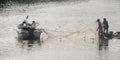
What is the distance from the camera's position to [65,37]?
48.1 meters

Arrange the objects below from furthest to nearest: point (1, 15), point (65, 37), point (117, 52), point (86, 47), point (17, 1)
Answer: point (17, 1), point (1, 15), point (65, 37), point (86, 47), point (117, 52)

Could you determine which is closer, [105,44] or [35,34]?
[105,44]

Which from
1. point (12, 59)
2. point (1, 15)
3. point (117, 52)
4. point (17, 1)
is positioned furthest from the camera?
point (17, 1)

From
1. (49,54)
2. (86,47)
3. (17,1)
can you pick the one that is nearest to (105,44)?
(86,47)

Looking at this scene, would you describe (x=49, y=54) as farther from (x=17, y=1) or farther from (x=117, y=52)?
(x=17, y=1)

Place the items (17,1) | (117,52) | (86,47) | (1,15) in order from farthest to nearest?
(17,1)
(1,15)
(86,47)
(117,52)

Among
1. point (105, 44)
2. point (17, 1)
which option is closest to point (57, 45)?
point (105, 44)

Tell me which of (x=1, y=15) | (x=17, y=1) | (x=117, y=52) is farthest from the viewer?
(x=17, y=1)

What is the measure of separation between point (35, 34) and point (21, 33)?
156cm

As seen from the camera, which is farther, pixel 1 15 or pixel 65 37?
pixel 1 15

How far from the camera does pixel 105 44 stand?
45469 millimetres

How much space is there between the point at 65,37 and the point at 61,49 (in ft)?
12.6

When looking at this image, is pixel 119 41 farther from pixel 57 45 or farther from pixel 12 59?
pixel 12 59

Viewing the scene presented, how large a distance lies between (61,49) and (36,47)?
3365 millimetres
